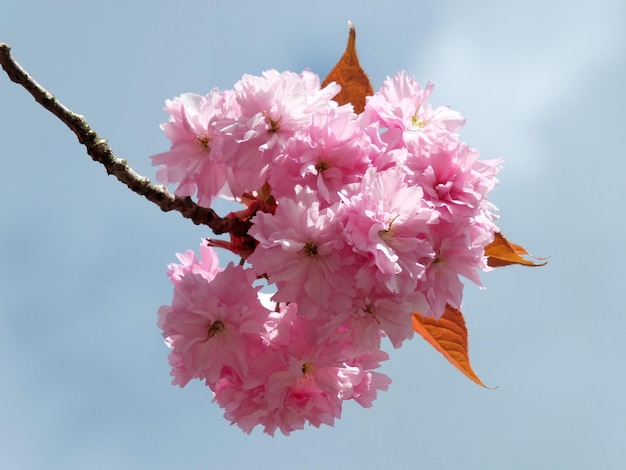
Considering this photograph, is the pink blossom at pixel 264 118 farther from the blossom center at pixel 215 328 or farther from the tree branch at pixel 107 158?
the blossom center at pixel 215 328

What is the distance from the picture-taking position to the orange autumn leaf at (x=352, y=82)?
1538mm

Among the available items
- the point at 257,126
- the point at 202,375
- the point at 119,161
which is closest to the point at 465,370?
the point at 202,375

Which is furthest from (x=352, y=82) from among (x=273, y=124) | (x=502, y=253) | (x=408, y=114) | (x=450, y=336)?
(x=450, y=336)

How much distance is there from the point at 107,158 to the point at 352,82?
53 cm

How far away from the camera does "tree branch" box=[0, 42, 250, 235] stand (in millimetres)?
1227

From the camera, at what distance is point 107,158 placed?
1.28m

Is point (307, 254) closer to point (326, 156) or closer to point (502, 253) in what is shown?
point (326, 156)

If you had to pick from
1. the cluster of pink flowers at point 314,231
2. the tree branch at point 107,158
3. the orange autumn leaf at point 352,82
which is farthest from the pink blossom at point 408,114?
the tree branch at point 107,158

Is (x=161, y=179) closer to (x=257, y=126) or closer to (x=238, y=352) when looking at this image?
(x=257, y=126)

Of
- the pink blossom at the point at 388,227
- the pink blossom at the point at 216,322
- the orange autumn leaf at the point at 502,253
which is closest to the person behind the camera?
Result: the pink blossom at the point at 388,227

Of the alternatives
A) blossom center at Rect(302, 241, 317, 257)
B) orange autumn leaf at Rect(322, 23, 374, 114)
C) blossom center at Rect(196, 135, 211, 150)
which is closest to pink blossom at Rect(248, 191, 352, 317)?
blossom center at Rect(302, 241, 317, 257)

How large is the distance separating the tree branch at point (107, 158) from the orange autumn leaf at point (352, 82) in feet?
1.27

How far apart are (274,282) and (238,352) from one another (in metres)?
0.17

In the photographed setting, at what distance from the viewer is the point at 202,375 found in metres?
1.31
